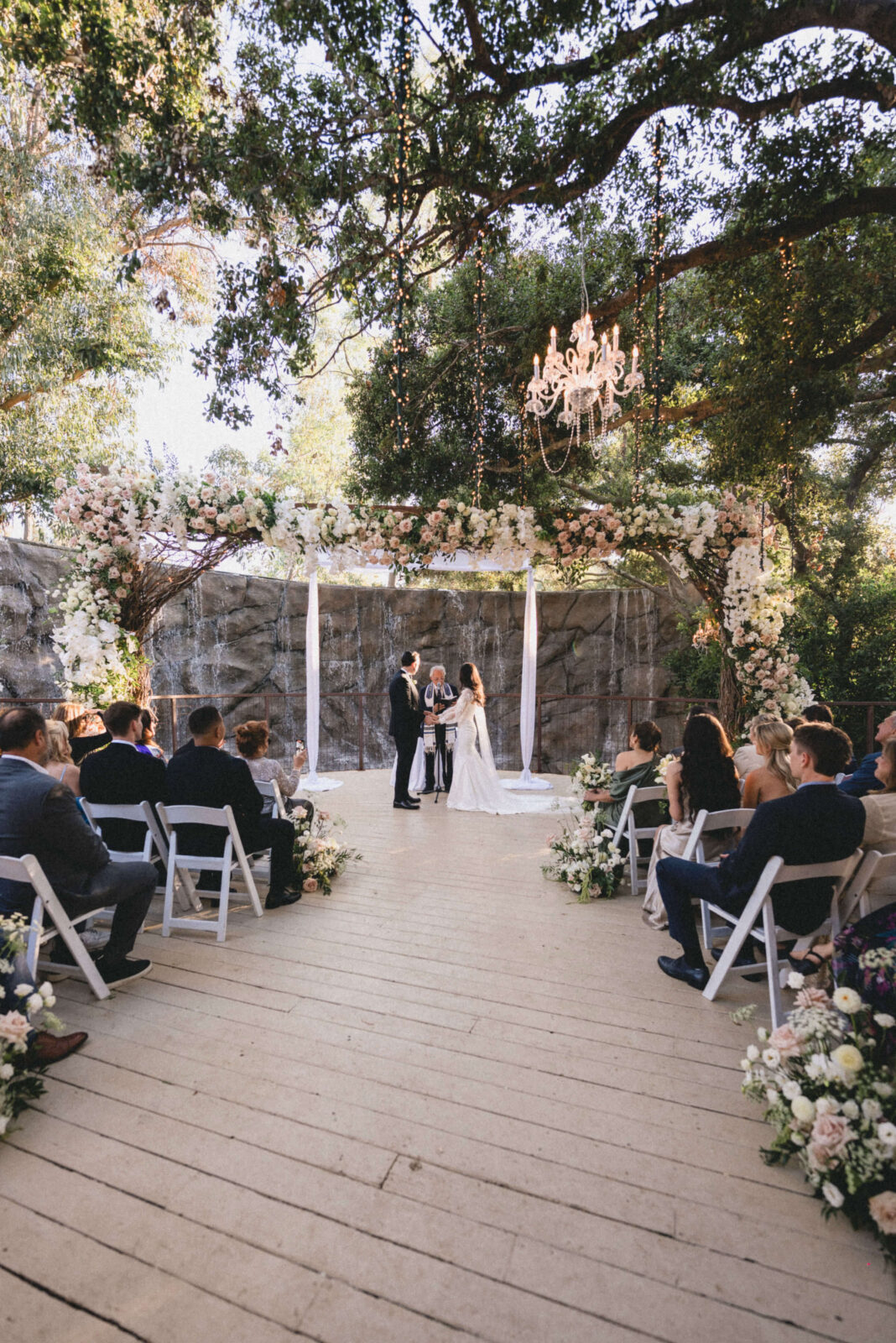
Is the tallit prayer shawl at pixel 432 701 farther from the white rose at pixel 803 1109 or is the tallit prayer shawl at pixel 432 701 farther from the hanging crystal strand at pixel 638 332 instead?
the white rose at pixel 803 1109

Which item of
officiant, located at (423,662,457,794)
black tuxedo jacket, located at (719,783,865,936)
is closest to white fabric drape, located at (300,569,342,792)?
officiant, located at (423,662,457,794)

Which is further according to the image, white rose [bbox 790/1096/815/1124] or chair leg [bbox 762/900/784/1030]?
chair leg [bbox 762/900/784/1030]

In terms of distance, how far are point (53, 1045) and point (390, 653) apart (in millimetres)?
12212

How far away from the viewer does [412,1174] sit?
186cm

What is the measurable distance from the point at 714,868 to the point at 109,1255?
2342 mm

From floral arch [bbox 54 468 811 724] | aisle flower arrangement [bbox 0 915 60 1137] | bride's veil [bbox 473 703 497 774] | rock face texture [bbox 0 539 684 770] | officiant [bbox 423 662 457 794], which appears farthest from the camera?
rock face texture [bbox 0 539 684 770]

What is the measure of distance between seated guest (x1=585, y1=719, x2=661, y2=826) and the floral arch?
2.52 metres

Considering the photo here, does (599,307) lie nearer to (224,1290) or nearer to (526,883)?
(526,883)

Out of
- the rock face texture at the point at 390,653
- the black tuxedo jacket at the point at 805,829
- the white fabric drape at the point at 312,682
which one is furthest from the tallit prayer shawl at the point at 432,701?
the rock face texture at the point at 390,653

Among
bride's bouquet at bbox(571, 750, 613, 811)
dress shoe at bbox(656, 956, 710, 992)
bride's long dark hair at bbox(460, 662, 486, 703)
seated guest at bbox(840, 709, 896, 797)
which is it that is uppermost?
bride's long dark hair at bbox(460, 662, 486, 703)

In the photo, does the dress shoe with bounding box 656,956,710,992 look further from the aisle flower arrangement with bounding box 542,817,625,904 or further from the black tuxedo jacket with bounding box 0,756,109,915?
the black tuxedo jacket with bounding box 0,756,109,915

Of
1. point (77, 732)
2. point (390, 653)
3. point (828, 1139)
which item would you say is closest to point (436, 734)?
point (77, 732)

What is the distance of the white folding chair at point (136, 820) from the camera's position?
3.54 m

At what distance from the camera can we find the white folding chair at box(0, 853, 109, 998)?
2.42m
